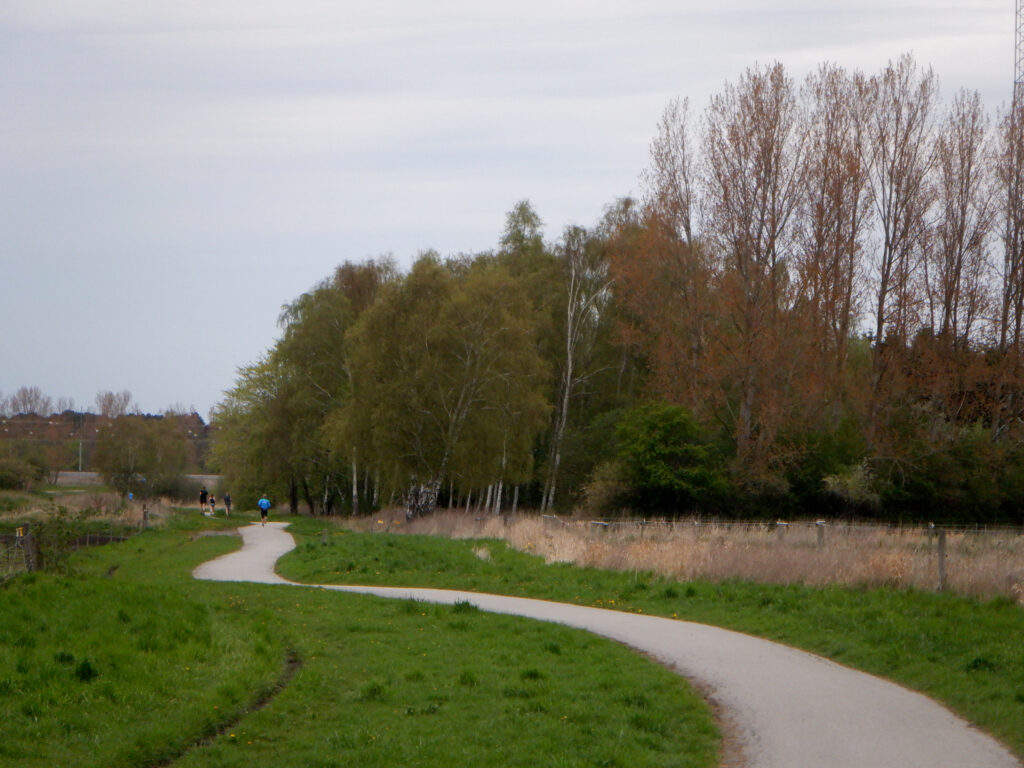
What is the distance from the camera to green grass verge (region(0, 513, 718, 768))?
786 cm

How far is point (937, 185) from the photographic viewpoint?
1871 inches

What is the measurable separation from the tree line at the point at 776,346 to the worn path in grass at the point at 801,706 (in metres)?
27.1

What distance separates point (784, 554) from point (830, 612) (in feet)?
12.7

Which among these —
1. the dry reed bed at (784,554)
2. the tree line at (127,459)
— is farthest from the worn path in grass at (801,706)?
the tree line at (127,459)

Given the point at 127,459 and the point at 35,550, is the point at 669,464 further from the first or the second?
the point at 127,459

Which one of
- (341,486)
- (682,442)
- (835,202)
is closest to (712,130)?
(835,202)

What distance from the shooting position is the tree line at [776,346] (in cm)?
4278

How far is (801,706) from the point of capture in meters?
9.70

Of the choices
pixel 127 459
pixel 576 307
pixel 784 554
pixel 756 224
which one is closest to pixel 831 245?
pixel 756 224

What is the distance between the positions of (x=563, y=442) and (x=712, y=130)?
1856 cm

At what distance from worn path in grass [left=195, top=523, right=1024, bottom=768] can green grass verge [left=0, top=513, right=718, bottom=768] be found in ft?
1.53

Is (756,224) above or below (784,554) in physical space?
above

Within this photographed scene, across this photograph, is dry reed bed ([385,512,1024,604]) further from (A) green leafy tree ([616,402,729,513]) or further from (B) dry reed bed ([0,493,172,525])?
(B) dry reed bed ([0,493,172,525])

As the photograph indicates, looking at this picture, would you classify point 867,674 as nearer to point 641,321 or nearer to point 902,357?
point 902,357
